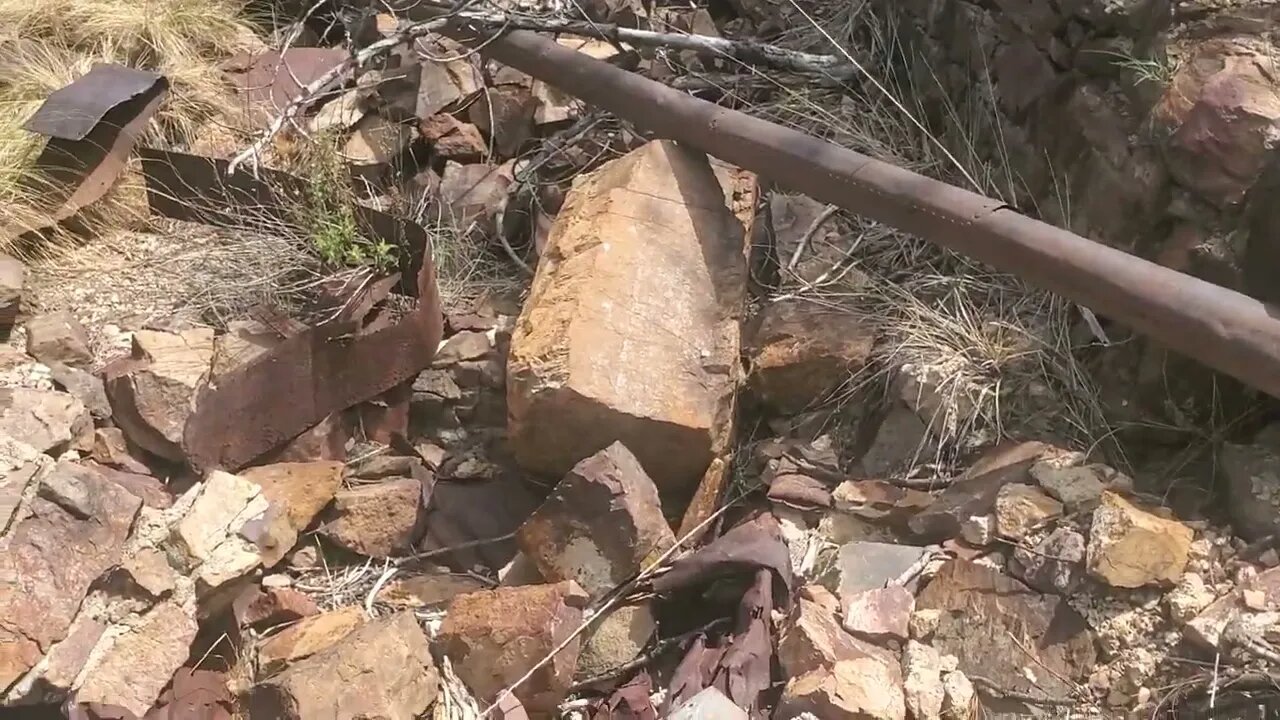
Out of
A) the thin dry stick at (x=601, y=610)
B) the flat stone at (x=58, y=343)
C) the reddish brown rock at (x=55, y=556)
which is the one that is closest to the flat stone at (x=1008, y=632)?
the thin dry stick at (x=601, y=610)

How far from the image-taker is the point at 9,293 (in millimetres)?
3305

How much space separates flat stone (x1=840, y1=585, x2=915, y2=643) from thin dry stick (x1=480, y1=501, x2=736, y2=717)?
0.43 meters

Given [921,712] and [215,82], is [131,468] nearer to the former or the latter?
[215,82]

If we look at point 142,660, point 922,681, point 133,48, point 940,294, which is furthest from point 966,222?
point 133,48

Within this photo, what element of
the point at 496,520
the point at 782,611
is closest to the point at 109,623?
the point at 496,520

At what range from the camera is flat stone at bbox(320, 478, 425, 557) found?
272 cm

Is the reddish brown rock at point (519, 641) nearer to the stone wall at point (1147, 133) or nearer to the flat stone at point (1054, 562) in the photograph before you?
the flat stone at point (1054, 562)

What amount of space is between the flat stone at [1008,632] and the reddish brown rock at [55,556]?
6.51 ft

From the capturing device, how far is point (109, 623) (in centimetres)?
245

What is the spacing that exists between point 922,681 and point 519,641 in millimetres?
843

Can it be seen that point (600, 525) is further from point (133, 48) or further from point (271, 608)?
point (133, 48)

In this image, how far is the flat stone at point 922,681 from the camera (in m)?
2.00

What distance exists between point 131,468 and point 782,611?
191 cm

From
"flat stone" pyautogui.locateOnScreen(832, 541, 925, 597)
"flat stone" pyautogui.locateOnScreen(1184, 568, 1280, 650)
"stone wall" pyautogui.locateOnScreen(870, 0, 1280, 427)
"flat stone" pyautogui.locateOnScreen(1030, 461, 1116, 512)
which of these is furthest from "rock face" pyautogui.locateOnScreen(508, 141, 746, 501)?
"flat stone" pyautogui.locateOnScreen(1184, 568, 1280, 650)
